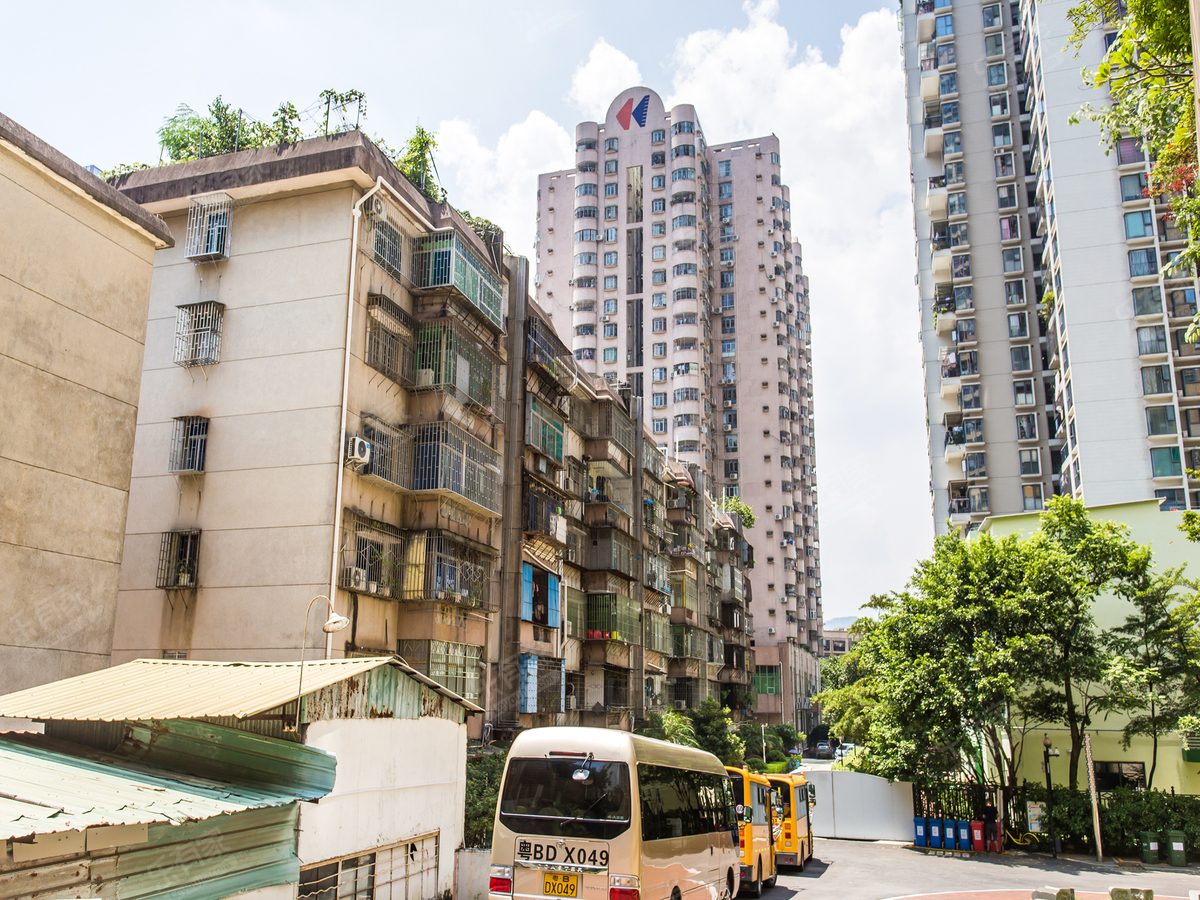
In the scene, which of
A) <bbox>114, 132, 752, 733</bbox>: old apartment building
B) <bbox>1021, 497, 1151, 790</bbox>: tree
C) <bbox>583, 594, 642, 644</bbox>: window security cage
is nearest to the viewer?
<bbox>114, 132, 752, 733</bbox>: old apartment building

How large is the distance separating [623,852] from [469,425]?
51.9 ft

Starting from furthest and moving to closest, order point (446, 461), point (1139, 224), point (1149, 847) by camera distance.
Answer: point (1139, 224) < point (1149, 847) < point (446, 461)

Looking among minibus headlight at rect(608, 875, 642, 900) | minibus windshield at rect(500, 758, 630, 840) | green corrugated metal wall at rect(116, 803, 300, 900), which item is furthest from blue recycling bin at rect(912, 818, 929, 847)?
green corrugated metal wall at rect(116, 803, 300, 900)

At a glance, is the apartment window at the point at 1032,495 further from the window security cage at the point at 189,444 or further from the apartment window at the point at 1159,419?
the window security cage at the point at 189,444

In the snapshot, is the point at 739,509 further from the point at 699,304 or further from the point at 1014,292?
the point at 1014,292

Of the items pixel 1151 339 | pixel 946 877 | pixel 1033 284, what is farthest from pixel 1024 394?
pixel 946 877

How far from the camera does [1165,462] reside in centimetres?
4891

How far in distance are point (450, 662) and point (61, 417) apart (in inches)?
441

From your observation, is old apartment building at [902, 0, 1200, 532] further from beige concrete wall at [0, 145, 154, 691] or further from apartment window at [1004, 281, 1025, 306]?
beige concrete wall at [0, 145, 154, 691]

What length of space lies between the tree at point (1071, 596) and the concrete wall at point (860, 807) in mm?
5003

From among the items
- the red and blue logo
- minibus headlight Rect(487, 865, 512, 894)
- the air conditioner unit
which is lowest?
minibus headlight Rect(487, 865, 512, 894)

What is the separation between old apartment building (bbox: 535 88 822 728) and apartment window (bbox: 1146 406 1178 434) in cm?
3944

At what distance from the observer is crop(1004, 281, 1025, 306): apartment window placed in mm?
63344

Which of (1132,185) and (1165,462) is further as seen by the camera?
(1132,185)
